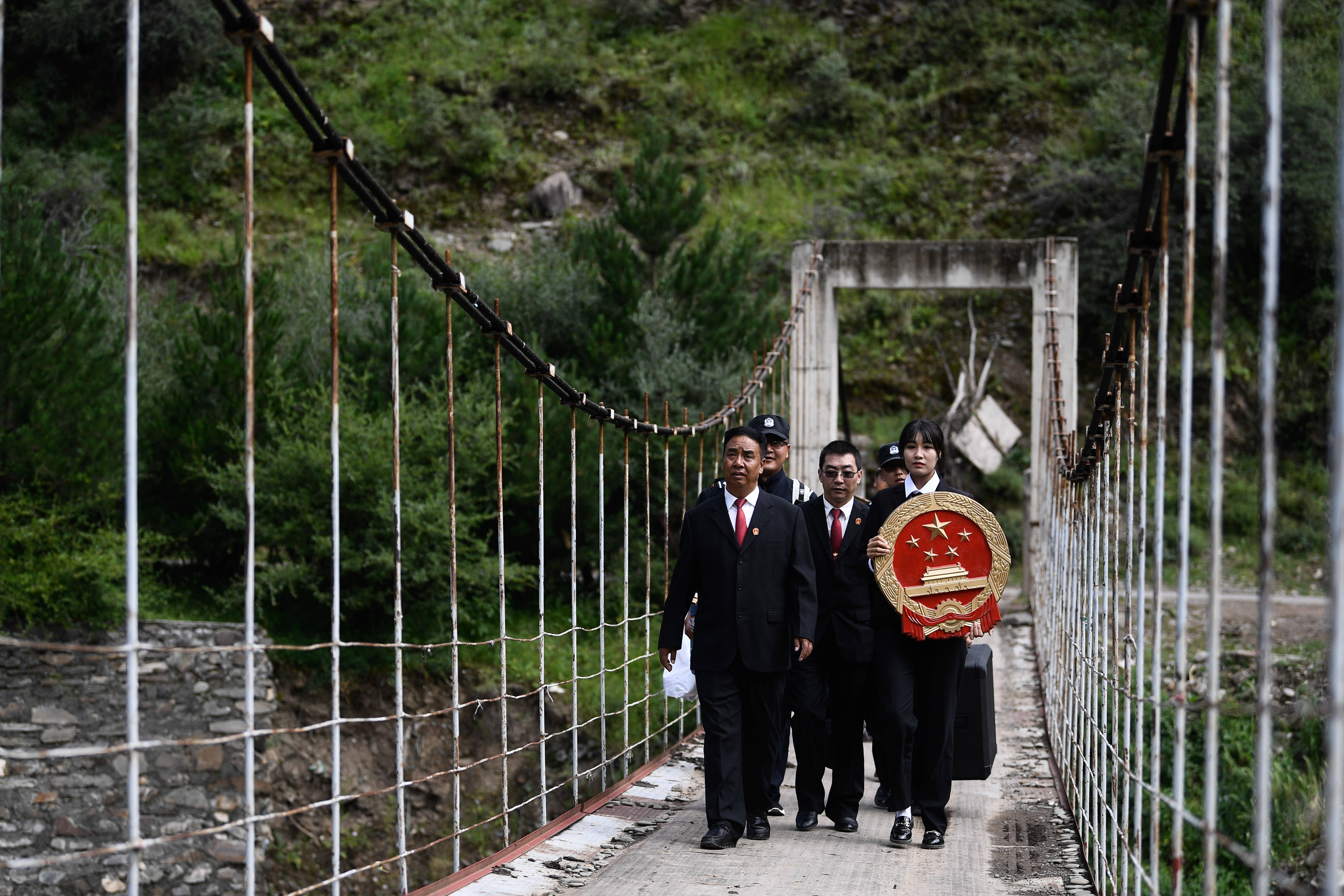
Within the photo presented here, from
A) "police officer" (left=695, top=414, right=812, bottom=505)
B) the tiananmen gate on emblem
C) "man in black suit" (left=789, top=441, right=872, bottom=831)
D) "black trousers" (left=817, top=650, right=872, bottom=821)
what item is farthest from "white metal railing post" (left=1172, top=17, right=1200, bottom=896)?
"police officer" (left=695, top=414, right=812, bottom=505)

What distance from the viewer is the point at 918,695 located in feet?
12.2

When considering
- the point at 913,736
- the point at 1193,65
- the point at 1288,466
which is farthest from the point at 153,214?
the point at 1193,65

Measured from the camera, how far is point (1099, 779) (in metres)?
3.39

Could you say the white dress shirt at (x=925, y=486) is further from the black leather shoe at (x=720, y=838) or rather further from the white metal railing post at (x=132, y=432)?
the white metal railing post at (x=132, y=432)

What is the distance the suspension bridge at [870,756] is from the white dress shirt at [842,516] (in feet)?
2.27

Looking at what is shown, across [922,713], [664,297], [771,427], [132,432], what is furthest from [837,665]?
A: [664,297]

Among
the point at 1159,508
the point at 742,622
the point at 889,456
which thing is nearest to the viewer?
the point at 1159,508

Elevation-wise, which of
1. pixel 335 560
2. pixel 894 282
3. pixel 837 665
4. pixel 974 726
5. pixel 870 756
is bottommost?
pixel 870 756

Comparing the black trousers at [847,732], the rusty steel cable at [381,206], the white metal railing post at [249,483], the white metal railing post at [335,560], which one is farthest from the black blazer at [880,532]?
the white metal railing post at [249,483]

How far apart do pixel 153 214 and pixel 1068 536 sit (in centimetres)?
1799

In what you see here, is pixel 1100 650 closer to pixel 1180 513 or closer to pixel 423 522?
pixel 1180 513

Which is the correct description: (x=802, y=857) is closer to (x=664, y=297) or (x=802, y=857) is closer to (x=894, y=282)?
(x=894, y=282)

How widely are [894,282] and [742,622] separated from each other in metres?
5.30

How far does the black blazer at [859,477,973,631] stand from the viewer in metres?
3.67
